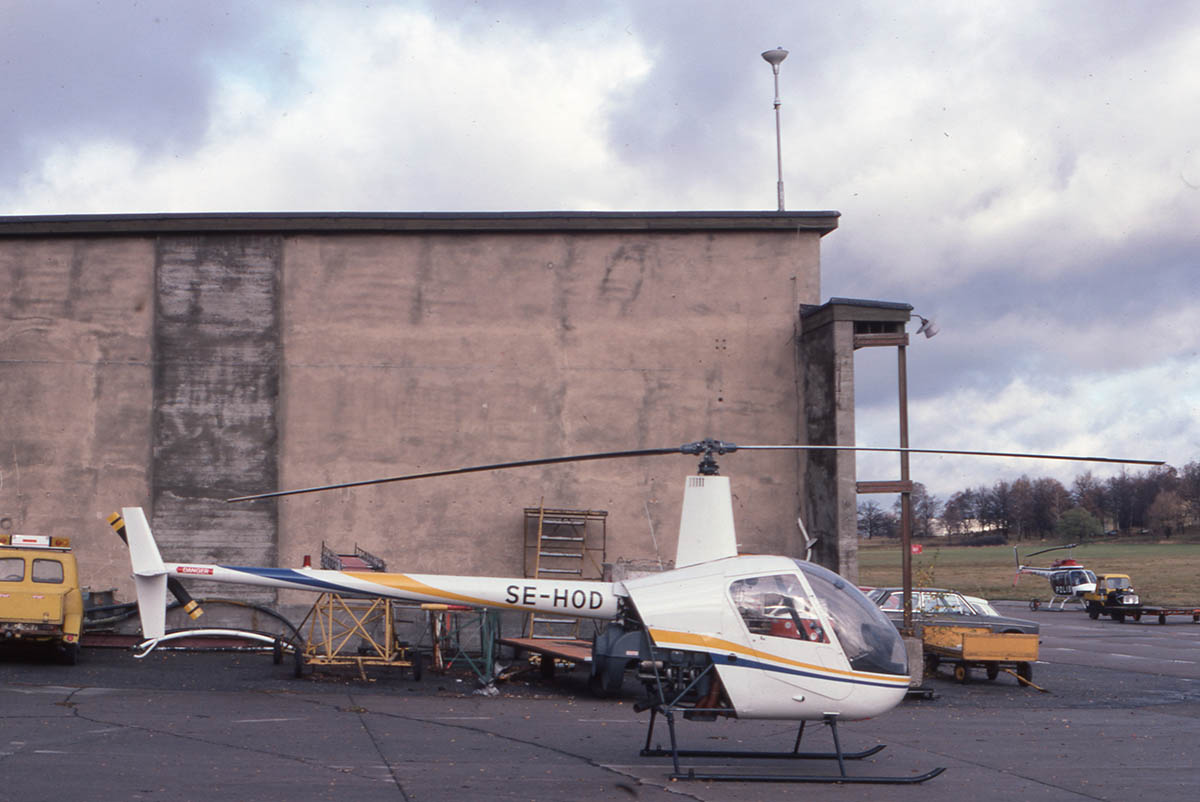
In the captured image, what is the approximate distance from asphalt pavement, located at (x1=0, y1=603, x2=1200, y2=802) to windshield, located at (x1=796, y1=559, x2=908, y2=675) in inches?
42.3

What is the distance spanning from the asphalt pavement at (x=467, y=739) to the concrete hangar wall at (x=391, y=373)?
10.8 feet

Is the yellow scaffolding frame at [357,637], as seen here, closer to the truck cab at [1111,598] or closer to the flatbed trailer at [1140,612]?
the flatbed trailer at [1140,612]

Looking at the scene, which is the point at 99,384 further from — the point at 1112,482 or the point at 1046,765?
the point at 1112,482

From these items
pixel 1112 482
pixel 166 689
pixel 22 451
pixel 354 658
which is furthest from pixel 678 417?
pixel 1112 482

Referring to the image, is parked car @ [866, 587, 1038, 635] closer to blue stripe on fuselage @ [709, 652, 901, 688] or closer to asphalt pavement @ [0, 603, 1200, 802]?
asphalt pavement @ [0, 603, 1200, 802]

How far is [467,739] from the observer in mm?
12602

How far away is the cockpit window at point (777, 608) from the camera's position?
11.0 metres

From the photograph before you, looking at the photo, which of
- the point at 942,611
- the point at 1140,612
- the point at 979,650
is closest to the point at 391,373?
the point at 979,650

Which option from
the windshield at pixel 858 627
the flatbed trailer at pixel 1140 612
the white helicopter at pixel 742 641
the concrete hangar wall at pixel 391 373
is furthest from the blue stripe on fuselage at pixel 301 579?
the flatbed trailer at pixel 1140 612

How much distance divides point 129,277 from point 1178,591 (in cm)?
5409

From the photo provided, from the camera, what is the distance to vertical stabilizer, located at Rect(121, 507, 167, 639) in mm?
12156

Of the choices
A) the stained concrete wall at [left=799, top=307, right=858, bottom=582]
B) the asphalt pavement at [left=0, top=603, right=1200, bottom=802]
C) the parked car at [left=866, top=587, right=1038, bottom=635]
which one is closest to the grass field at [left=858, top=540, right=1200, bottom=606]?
the parked car at [left=866, top=587, right=1038, bottom=635]

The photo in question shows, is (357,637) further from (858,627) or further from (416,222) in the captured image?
(858,627)

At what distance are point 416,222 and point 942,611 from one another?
43.3 feet
